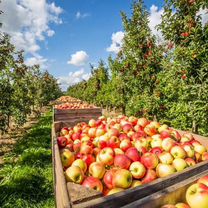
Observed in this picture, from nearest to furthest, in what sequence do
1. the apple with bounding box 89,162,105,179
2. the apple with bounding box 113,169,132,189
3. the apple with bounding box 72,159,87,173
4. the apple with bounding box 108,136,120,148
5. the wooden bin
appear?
the wooden bin
the apple with bounding box 113,169,132,189
the apple with bounding box 89,162,105,179
the apple with bounding box 72,159,87,173
the apple with bounding box 108,136,120,148

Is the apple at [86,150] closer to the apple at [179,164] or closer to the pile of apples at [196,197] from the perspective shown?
the apple at [179,164]

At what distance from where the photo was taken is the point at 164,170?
7.19ft

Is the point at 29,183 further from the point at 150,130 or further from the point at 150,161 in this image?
the point at 150,161

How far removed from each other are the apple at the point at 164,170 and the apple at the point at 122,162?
318mm

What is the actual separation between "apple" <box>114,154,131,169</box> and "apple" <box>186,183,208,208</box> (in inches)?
35.1

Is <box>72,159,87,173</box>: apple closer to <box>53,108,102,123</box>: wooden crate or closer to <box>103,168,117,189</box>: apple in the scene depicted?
<box>103,168,117,189</box>: apple

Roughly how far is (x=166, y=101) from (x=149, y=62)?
1.59 m

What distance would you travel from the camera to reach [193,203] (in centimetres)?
155

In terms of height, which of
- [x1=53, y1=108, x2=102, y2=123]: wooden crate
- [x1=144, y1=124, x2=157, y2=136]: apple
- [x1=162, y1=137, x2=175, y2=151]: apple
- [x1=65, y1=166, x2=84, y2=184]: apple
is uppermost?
[x1=53, y1=108, x2=102, y2=123]: wooden crate

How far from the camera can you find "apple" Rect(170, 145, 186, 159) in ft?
8.27

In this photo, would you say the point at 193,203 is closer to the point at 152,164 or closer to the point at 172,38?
the point at 152,164

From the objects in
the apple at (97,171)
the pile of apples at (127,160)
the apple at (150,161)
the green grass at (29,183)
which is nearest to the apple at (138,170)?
the pile of apples at (127,160)

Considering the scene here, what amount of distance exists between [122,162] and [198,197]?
987 millimetres

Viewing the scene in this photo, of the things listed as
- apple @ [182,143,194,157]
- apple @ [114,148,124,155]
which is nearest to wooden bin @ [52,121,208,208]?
apple @ [182,143,194,157]
